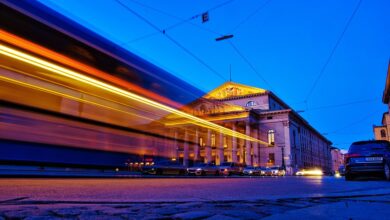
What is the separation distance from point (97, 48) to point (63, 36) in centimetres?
90

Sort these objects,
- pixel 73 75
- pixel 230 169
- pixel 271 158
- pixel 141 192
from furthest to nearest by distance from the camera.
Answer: pixel 271 158
pixel 230 169
pixel 73 75
pixel 141 192

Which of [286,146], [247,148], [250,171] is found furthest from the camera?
[286,146]

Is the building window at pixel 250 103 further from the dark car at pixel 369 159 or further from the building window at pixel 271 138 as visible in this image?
the dark car at pixel 369 159

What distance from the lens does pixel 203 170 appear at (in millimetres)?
30781

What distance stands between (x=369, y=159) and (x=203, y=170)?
818 inches

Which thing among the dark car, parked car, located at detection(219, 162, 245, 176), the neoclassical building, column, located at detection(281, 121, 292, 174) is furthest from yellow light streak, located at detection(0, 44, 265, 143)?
column, located at detection(281, 121, 292, 174)

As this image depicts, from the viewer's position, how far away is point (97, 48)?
7.25 metres

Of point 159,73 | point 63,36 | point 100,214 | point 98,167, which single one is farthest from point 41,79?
point 100,214

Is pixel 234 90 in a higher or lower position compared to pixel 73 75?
higher

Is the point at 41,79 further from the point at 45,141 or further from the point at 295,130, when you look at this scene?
the point at 295,130

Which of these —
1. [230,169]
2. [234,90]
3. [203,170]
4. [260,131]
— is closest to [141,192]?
[203,170]

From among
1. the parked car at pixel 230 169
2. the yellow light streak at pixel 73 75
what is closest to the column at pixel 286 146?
the parked car at pixel 230 169

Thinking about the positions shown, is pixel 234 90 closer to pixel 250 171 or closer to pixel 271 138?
pixel 271 138

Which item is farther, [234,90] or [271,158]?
[234,90]
